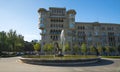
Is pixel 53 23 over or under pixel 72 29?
over

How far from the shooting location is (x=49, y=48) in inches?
3036

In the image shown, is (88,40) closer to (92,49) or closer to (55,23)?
(92,49)

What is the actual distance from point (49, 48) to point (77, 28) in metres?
23.0

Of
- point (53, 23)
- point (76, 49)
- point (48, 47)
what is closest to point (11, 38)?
point (48, 47)

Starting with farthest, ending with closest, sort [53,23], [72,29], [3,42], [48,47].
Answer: [72,29] < [53,23] < [48,47] < [3,42]

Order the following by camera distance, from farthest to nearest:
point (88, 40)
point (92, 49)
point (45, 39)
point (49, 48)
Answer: point (88, 40) → point (45, 39) → point (92, 49) → point (49, 48)

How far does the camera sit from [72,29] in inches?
3556

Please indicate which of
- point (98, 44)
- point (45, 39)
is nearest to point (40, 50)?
point (45, 39)

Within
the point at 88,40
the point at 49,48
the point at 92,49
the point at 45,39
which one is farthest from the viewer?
the point at 88,40

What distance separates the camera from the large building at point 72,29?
88500mm

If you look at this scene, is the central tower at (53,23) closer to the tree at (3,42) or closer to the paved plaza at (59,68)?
the tree at (3,42)

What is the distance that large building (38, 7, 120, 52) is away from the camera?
8850 centimetres

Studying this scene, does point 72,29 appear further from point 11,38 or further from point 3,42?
point 3,42

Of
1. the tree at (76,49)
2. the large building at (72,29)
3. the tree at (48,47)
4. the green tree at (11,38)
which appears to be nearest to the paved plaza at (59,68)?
the tree at (48,47)
